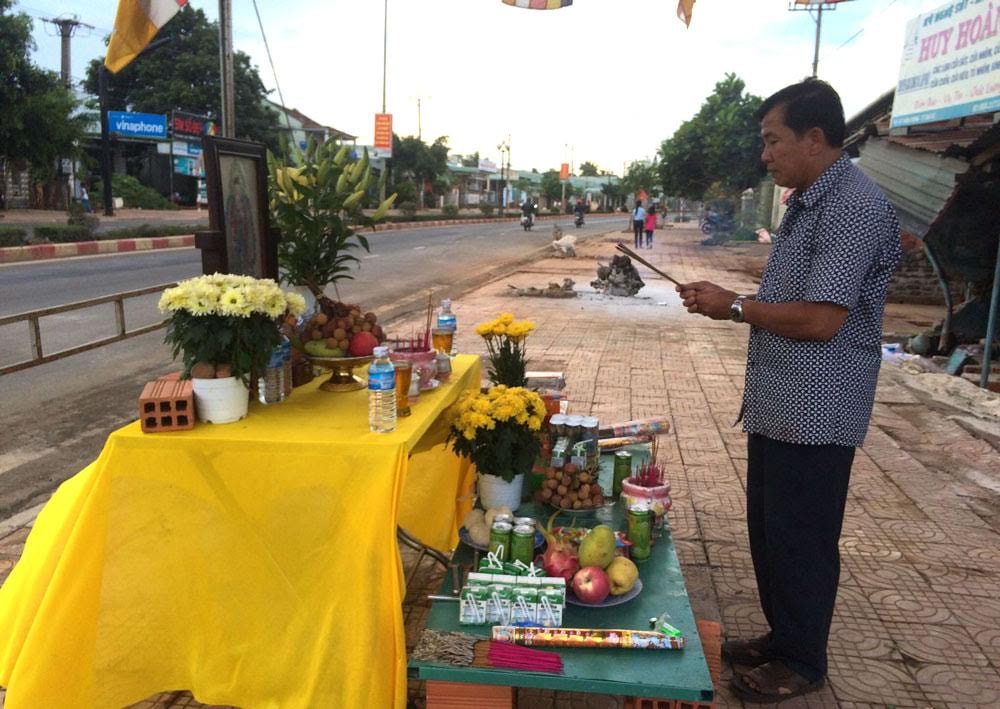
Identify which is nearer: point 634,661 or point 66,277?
point 634,661

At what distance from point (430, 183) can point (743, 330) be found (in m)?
46.1

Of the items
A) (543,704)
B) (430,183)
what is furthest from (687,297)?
(430,183)

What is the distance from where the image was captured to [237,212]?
2.80m

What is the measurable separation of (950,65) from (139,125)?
3262 centimetres

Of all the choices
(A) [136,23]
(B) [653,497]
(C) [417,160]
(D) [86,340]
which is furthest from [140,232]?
(C) [417,160]

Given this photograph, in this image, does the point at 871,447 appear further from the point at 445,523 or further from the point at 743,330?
the point at 743,330

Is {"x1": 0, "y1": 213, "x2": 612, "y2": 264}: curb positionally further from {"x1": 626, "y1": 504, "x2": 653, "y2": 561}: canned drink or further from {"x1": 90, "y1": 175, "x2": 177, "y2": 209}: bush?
{"x1": 90, "y1": 175, "x2": 177, "y2": 209}: bush

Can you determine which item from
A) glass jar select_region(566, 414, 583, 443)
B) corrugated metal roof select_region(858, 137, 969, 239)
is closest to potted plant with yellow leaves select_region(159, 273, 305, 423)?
glass jar select_region(566, 414, 583, 443)

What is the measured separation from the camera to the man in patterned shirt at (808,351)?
2.20 m

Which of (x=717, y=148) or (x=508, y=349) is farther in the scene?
(x=717, y=148)

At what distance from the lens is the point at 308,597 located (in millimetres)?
2215

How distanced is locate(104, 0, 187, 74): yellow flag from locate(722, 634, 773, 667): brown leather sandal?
16.9 feet

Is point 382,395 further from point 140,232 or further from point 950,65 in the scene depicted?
point 140,232

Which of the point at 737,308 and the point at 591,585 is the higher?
the point at 737,308
